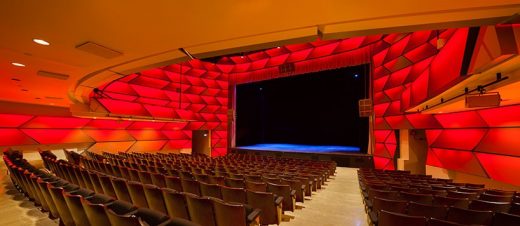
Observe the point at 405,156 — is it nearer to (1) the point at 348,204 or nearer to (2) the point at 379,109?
(2) the point at 379,109

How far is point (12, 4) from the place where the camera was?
6.50ft

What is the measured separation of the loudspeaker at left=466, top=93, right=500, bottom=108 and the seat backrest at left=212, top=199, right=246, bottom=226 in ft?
14.7

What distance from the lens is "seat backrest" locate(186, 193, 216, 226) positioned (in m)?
2.88

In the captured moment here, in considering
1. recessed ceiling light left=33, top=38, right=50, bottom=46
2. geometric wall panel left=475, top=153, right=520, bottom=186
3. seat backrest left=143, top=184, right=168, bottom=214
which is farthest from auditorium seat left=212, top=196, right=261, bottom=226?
geometric wall panel left=475, top=153, right=520, bottom=186

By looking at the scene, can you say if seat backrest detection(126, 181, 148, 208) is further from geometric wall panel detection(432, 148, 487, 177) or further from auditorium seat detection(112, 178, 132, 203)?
geometric wall panel detection(432, 148, 487, 177)

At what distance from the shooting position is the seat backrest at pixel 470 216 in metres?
2.77

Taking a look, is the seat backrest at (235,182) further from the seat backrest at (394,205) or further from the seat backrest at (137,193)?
the seat backrest at (394,205)

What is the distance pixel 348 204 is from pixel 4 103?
11613mm

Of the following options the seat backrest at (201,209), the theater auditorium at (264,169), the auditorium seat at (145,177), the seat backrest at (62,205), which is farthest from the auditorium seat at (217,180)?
the seat backrest at (62,205)

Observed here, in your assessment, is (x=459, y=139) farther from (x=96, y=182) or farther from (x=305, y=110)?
(x=305, y=110)

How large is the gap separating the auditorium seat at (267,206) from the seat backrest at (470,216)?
210cm

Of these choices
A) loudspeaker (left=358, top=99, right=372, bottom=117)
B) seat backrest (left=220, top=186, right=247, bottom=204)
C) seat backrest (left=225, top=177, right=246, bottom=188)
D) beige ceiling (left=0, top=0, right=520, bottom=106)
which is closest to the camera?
beige ceiling (left=0, top=0, right=520, bottom=106)

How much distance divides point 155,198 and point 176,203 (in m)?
0.44

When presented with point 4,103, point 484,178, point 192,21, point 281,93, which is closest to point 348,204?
point 484,178
